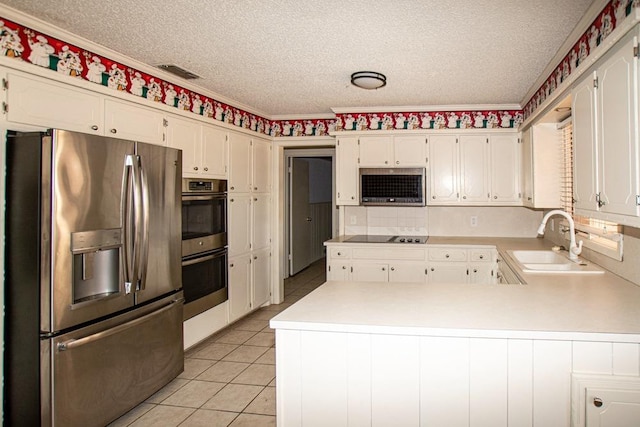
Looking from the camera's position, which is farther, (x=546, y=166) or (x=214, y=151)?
(x=214, y=151)

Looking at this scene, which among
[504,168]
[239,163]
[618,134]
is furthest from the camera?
[504,168]

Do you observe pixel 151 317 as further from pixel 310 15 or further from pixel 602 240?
pixel 602 240

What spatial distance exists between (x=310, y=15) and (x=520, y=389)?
2.04 metres

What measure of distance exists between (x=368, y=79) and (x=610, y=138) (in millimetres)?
1843

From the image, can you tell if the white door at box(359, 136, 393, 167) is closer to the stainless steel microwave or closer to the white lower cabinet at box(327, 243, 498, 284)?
the stainless steel microwave

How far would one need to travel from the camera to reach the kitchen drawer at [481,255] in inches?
163

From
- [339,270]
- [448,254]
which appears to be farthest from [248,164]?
[448,254]

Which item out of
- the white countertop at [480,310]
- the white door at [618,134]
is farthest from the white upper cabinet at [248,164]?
the white door at [618,134]

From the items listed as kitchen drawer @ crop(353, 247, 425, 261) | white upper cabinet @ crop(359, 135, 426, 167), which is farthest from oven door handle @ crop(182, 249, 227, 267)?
white upper cabinet @ crop(359, 135, 426, 167)

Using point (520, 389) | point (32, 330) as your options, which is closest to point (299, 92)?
point (32, 330)

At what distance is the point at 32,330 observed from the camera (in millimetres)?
2039

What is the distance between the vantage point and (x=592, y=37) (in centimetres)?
226

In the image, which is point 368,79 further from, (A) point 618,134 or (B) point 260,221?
(B) point 260,221

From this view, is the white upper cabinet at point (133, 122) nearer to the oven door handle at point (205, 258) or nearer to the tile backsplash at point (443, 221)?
the oven door handle at point (205, 258)
